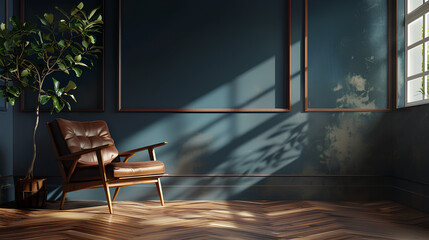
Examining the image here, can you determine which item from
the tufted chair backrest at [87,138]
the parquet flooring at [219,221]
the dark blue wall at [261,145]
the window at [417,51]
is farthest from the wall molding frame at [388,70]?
the tufted chair backrest at [87,138]

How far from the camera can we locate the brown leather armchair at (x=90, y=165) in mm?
3240

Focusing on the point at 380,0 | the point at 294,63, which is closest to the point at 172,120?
the point at 294,63

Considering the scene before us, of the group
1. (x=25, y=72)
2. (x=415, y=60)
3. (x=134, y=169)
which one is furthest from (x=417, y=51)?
(x=25, y=72)

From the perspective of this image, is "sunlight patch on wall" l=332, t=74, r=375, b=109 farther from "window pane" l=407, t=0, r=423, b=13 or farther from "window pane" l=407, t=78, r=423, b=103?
"window pane" l=407, t=0, r=423, b=13

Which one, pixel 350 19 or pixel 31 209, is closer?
pixel 31 209

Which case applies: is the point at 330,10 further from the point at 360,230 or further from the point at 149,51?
the point at 360,230

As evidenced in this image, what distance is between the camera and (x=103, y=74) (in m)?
4.03

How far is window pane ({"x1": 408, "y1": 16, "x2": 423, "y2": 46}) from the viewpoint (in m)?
3.76

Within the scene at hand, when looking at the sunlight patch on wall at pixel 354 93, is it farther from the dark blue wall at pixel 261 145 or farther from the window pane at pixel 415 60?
the window pane at pixel 415 60

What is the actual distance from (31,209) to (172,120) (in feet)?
5.53

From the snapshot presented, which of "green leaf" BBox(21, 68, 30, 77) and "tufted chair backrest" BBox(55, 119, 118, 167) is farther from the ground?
"green leaf" BBox(21, 68, 30, 77)

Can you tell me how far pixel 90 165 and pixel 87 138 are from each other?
39 centimetres

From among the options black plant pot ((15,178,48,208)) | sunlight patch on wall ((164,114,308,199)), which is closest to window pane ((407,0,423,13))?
sunlight patch on wall ((164,114,308,199))

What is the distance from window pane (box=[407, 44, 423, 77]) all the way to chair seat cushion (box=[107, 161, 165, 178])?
292cm
